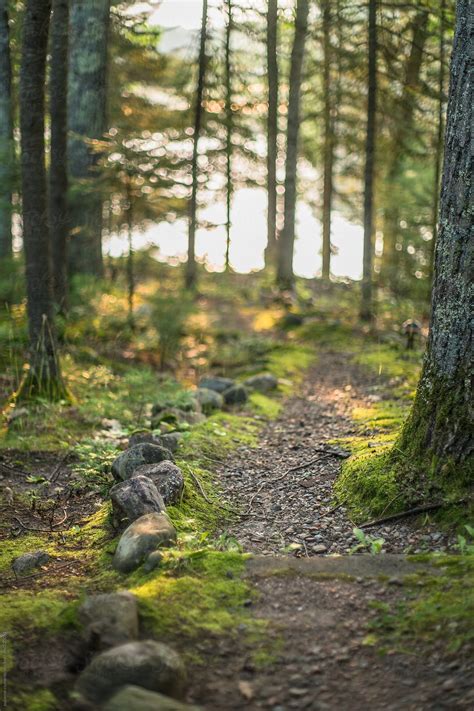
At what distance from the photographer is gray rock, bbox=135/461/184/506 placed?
15.6ft

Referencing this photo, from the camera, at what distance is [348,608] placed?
3.53m

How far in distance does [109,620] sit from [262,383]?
6104 millimetres

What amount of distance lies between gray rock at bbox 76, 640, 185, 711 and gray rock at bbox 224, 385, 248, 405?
536 centimetres

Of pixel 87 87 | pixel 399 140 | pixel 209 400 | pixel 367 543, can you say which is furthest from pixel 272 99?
pixel 367 543

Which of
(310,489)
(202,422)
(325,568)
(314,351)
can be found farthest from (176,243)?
(325,568)

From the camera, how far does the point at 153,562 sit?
154 inches

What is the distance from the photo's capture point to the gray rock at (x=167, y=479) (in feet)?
15.6

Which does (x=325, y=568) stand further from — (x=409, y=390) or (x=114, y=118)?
Answer: (x=114, y=118)

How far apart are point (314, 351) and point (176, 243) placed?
11420 mm

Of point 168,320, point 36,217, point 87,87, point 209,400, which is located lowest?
point 209,400

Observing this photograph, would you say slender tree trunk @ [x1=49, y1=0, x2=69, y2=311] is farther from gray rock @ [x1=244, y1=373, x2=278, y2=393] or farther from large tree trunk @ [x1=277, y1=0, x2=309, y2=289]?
large tree trunk @ [x1=277, y1=0, x2=309, y2=289]

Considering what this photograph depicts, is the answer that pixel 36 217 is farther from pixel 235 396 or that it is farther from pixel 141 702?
pixel 141 702

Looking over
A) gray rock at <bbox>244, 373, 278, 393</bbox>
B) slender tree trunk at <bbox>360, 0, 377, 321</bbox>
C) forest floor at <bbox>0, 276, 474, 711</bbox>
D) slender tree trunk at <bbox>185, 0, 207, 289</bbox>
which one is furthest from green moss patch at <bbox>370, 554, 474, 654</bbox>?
slender tree trunk at <bbox>185, 0, 207, 289</bbox>

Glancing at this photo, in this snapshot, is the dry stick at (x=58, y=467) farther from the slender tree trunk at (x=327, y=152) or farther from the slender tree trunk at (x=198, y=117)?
the slender tree trunk at (x=327, y=152)
